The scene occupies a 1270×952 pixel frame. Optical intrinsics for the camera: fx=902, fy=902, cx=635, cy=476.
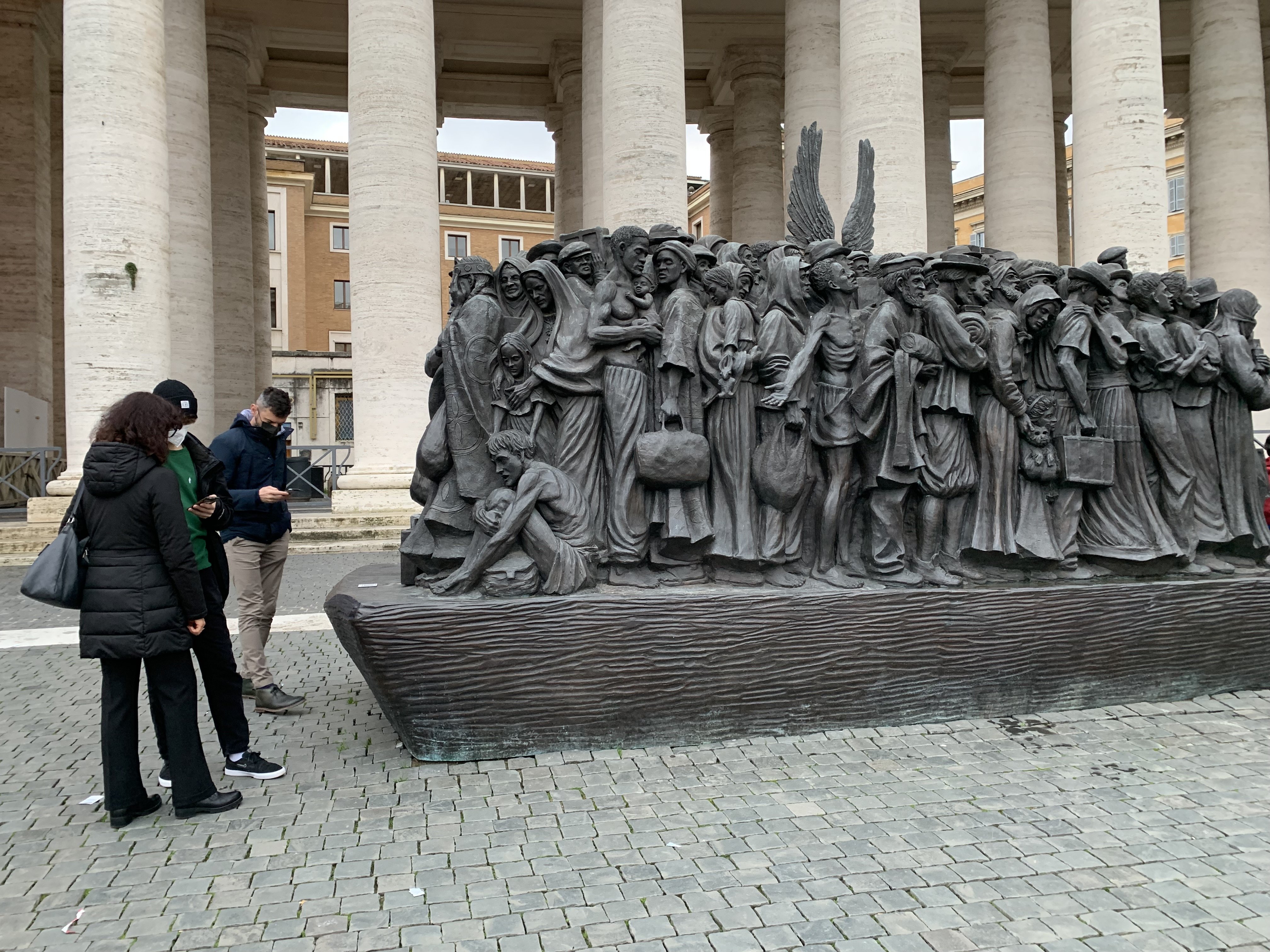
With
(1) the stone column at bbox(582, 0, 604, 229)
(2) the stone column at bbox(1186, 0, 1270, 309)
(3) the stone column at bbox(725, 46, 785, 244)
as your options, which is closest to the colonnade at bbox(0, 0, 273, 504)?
(1) the stone column at bbox(582, 0, 604, 229)

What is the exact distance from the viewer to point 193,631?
3977mm

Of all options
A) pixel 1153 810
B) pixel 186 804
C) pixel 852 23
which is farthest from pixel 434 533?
pixel 852 23

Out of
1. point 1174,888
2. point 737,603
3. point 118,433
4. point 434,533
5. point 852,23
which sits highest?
point 852,23

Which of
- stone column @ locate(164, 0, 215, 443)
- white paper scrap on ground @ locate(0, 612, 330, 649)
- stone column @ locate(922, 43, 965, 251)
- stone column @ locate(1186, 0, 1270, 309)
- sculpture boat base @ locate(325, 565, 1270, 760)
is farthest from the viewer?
stone column @ locate(922, 43, 965, 251)

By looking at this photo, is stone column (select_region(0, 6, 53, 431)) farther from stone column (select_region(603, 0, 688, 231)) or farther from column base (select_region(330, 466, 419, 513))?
stone column (select_region(603, 0, 688, 231))

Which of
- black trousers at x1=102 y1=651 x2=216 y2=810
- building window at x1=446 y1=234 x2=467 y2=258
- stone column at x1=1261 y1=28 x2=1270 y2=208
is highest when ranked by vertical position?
building window at x1=446 y1=234 x2=467 y2=258

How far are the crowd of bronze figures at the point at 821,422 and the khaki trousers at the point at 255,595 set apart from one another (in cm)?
122

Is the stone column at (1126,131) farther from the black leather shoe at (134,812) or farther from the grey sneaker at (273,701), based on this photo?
the black leather shoe at (134,812)

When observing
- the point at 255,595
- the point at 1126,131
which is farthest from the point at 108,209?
the point at 1126,131

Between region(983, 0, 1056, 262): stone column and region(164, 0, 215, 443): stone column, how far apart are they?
635 inches

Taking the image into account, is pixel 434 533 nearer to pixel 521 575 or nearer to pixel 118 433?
pixel 521 575

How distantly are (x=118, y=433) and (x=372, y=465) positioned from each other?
1081cm

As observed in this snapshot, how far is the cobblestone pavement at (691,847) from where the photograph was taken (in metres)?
2.98

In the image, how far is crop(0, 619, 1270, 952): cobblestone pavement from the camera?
9.77ft
